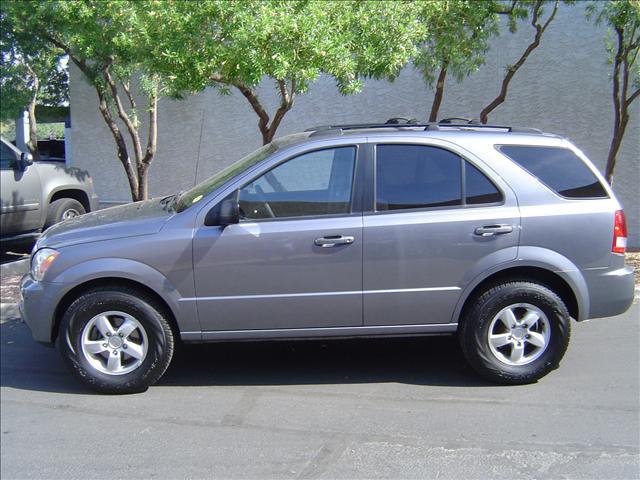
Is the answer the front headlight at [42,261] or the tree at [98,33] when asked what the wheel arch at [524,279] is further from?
the tree at [98,33]

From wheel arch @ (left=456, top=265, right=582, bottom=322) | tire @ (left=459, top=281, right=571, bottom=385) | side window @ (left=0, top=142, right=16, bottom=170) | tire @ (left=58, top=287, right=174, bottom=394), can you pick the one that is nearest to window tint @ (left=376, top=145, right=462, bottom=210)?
wheel arch @ (left=456, top=265, right=582, bottom=322)

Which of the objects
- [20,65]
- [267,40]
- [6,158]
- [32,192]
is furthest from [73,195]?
[267,40]

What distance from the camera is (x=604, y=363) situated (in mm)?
5836

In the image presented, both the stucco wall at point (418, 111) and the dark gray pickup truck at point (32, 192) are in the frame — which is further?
the stucco wall at point (418, 111)

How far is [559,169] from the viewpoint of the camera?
5332 millimetres

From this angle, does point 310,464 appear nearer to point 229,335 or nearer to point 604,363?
point 229,335

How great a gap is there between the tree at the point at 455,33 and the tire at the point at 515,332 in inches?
155

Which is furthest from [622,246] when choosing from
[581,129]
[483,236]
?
[581,129]

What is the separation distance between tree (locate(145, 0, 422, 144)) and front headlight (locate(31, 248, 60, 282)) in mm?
2476

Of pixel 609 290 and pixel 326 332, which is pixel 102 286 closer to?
pixel 326 332

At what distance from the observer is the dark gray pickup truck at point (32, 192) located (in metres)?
9.31

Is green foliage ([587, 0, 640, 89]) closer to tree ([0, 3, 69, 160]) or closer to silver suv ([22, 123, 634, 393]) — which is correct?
silver suv ([22, 123, 634, 393])

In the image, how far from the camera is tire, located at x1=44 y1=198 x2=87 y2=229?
32.4ft

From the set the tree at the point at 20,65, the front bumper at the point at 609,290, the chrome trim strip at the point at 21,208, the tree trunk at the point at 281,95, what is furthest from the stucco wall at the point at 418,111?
the front bumper at the point at 609,290
